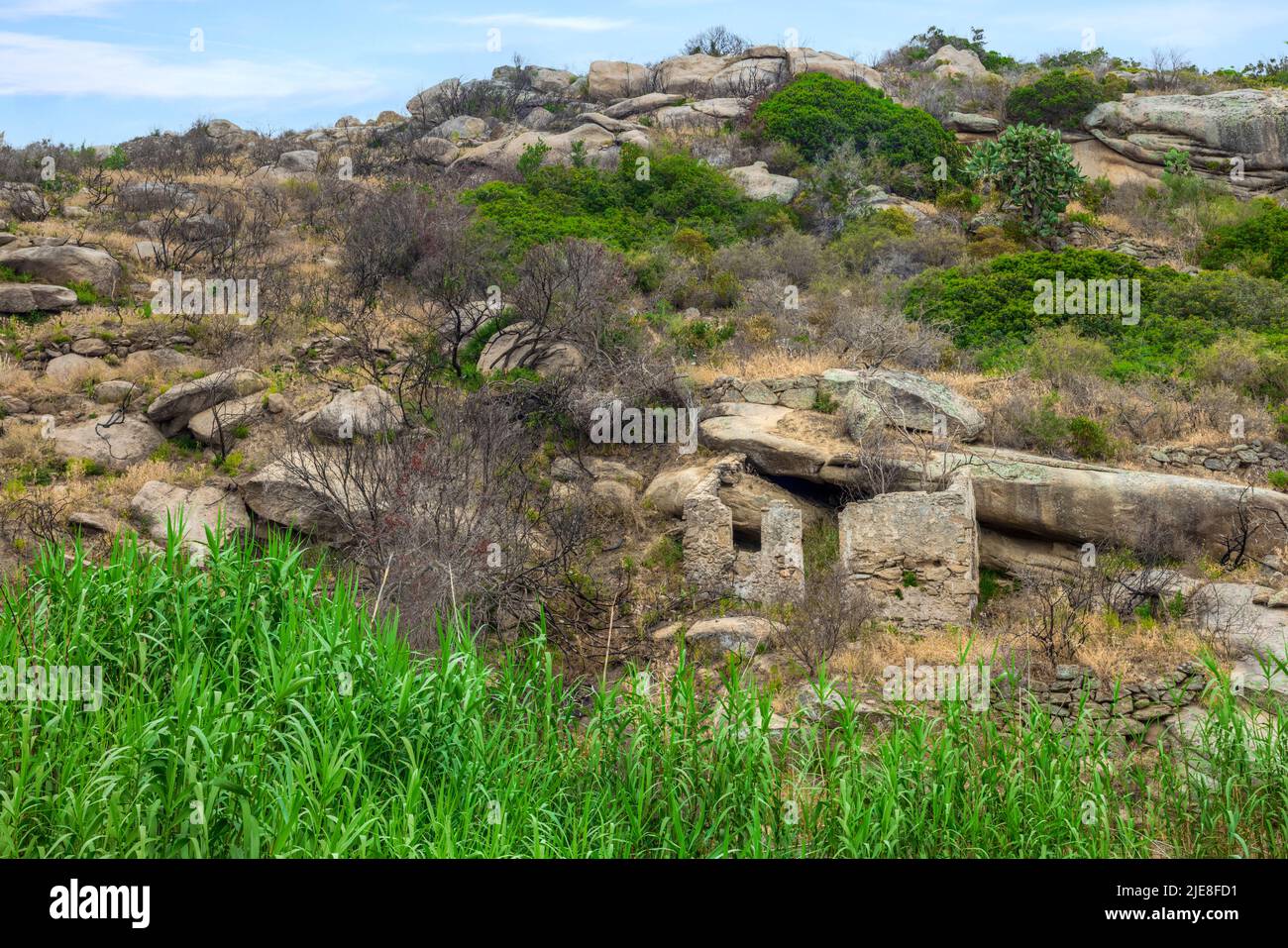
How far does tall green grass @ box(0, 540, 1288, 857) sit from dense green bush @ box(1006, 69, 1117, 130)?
30.2 m

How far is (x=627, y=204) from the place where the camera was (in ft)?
89.7

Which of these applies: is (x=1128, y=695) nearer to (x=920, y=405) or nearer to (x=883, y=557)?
(x=883, y=557)

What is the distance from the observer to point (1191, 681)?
10.1m

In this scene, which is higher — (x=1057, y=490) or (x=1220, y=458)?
(x=1220, y=458)

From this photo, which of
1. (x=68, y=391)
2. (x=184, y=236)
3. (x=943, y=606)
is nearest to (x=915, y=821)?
Answer: (x=943, y=606)

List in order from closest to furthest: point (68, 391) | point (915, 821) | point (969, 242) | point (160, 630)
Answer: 1. point (915, 821)
2. point (160, 630)
3. point (68, 391)
4. point (969, 242)

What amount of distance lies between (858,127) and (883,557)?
23.3m

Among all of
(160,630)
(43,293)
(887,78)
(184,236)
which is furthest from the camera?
(887,78)

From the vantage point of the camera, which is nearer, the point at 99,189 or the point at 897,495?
the point at 897,495

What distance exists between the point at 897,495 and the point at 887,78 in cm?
3103

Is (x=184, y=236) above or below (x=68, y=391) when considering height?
above

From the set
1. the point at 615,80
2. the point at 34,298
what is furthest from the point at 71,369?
the point at 615,80

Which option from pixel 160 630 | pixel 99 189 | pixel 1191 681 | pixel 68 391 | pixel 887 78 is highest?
pixel 887 78

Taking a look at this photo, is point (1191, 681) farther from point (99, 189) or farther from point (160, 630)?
point (99, 189)
